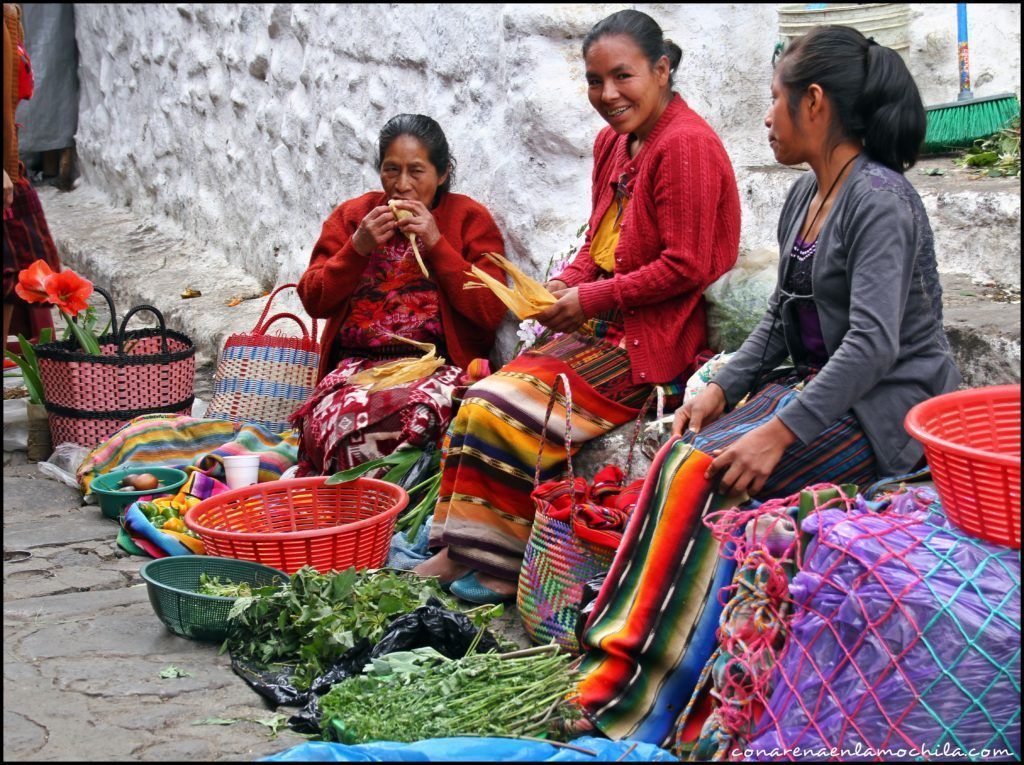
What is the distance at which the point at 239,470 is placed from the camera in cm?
434

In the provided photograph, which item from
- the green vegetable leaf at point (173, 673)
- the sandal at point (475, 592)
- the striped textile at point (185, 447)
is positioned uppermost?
the striped textile at point (185, 447)

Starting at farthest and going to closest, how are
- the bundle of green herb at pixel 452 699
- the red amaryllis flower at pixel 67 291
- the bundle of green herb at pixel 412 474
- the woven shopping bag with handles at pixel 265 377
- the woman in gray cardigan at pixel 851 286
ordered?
the woven shopping bag with handles at pixel 265 377, the red amaryllis flower at pixel 67 291, the bundle of green herb at pixel 412 474, the woman in gray cardigan at pixel 851 286, the bundle of green herb at pixel 452 699

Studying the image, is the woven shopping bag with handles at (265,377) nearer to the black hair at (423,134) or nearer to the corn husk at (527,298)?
the black hair at (423,134)

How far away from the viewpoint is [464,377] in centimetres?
428

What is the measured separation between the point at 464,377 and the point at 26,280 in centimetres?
186

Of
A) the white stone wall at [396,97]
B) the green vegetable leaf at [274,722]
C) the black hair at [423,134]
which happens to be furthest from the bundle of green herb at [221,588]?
the black hair at [423,134]

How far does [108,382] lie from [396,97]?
5.45ft

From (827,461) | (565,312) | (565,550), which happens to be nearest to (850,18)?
(565,312)

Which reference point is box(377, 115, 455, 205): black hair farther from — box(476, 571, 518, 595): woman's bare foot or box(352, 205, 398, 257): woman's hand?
box(476, 571, 518, 595): woman's bare foot

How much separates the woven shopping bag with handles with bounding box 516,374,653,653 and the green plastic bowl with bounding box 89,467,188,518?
1733 mm

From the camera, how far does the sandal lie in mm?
3463

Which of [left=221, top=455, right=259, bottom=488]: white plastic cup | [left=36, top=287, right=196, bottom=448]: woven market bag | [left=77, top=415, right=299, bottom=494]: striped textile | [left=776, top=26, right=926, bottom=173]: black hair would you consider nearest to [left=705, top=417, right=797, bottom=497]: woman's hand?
[left=776, top=26, right=926, bottom=173]: black hair

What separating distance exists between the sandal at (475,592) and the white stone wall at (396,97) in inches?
49.4

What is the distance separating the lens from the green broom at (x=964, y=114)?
4066 millimetres
